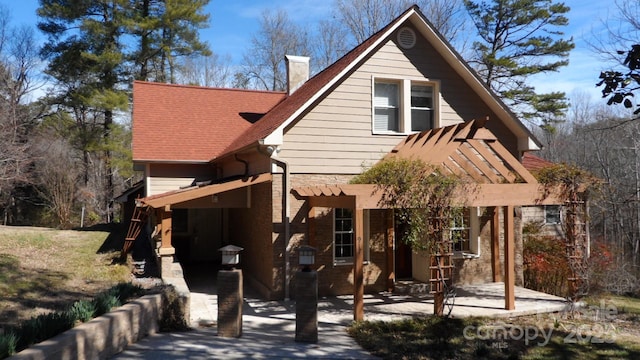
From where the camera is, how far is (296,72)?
16.6 metres

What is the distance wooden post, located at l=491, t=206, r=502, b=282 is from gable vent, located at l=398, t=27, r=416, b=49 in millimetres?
4944

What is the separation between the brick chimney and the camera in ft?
53.9

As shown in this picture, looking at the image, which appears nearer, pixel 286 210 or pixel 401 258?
pixel 286 210

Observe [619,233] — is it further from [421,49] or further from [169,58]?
[169,58]

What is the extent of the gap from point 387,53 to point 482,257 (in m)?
6.31

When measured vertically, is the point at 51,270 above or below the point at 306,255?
below

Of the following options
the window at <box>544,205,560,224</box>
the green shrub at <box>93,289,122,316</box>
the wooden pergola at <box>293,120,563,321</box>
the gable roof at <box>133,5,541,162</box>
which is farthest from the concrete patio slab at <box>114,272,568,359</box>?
the window at <box>544,205,560,224</box>

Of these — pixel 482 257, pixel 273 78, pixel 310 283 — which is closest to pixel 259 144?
pixel 310 283

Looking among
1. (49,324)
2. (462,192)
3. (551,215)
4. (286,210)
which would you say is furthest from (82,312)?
(551,215)

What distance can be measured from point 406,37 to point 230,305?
8.22 m

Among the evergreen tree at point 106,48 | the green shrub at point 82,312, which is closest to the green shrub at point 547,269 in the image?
the green shrub at point 82,312

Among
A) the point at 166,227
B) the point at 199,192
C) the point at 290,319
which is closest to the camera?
the point at 290,319

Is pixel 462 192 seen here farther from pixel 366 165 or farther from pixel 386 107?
pixel 386 107

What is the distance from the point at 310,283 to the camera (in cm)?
788
